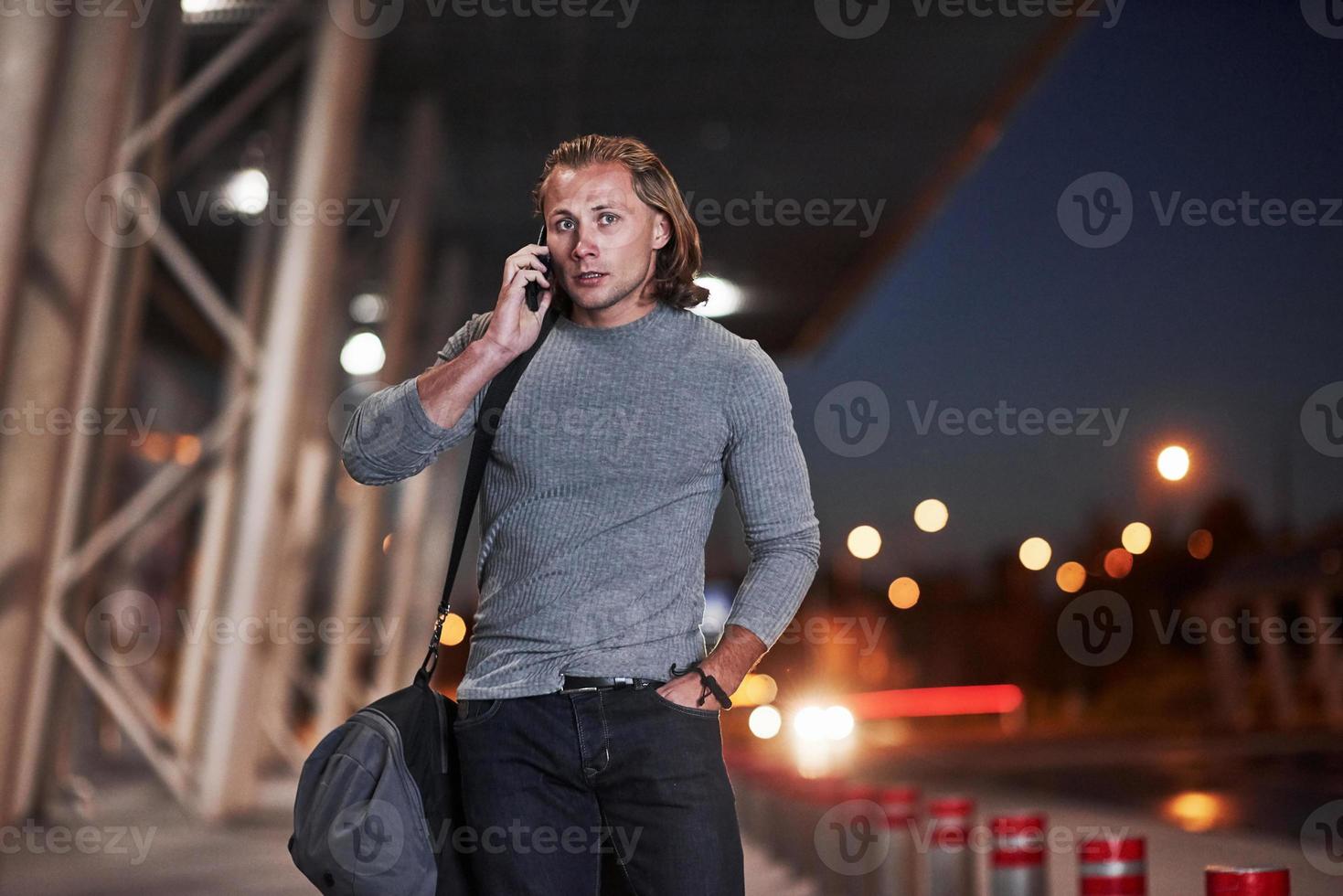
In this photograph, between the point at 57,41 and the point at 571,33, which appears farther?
the point at 571,33

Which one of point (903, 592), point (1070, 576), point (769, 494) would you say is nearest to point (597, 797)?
point (769, 494)

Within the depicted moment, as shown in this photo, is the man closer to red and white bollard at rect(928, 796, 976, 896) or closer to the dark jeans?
the dark jeans

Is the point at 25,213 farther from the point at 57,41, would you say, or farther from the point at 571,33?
the point at 571,33

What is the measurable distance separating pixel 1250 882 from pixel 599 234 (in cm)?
248

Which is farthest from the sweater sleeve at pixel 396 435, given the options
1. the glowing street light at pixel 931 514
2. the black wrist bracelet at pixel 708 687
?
the glowing street light at pixel 931 514

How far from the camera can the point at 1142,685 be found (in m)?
59.5

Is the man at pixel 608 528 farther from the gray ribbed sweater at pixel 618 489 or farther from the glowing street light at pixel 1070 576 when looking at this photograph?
the glowing street light at pixel 1070 576

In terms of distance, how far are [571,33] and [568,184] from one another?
12358 mm

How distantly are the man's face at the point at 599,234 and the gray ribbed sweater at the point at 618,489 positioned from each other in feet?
0.32

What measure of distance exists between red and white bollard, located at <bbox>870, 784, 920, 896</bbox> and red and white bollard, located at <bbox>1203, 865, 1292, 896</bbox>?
101 inches

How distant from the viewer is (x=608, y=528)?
3141mm

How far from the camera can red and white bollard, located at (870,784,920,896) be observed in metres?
7.00

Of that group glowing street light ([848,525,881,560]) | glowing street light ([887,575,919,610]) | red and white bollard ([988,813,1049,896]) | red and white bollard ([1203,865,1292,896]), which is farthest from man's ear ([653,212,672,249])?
glowing street light ([887,575,919,610])

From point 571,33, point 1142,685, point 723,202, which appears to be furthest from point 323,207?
point 1142,685
